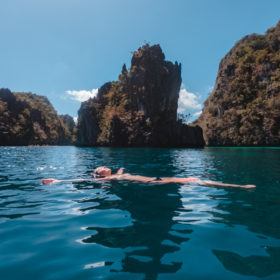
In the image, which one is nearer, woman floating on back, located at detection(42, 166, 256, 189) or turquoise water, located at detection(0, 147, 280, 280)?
turquoise water, located at detection(0, 147, 280, 280)

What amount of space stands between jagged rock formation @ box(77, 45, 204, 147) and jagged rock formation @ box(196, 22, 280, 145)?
568 inches

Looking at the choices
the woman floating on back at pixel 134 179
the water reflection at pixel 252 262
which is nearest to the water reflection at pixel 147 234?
the water reflection at pixel 252 262

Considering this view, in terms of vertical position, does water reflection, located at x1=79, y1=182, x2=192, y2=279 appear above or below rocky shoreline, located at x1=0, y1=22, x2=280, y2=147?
below

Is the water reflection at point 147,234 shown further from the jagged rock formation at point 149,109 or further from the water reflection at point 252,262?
the jagged rock formation at point 149,109

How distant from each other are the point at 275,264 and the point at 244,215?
349 centimetres

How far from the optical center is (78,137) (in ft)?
520

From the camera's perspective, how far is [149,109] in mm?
118562

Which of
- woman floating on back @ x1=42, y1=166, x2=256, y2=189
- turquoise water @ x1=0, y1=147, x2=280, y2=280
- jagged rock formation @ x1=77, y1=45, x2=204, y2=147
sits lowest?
turquoise water @ x1=0, y1=147, x2=280, y2=280

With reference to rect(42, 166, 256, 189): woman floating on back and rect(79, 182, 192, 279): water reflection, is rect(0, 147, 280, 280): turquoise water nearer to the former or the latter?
rect(79, 182, 192, 279): water reflection

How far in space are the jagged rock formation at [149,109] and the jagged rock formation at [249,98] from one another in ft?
47.3

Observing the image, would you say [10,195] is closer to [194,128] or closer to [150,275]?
[150,275]

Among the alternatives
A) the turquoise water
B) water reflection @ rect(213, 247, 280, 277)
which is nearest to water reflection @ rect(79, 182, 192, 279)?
the turquoise water

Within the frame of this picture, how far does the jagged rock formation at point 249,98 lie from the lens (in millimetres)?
106375

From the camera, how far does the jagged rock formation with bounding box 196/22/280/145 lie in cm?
10638
